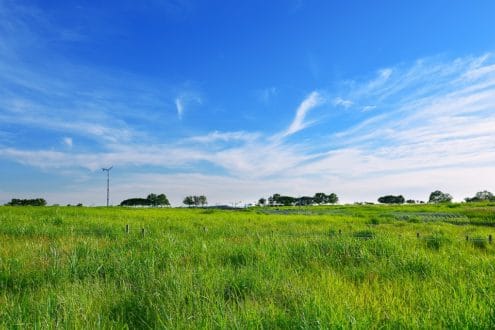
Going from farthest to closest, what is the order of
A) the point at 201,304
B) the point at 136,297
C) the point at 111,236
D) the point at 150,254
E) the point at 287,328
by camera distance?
the point at 111,236 → the point at 150,254 → the point at 136,297 → the point at 201,304 → the point at 287,328

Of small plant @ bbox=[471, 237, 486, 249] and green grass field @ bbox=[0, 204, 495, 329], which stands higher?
green grass field @ bbox=[0, 204, 495, 329]

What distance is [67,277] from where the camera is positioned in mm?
5613

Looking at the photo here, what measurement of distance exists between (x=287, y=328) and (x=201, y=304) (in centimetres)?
116

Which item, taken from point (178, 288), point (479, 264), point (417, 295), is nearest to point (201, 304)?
point (178, 288)

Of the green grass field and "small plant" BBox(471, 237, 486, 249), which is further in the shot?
"small plant" BBox(471, 237, 486, 249)

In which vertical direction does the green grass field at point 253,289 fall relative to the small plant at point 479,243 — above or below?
above

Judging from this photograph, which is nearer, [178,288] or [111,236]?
[178,288]

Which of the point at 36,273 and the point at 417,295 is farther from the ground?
the point at 36,273

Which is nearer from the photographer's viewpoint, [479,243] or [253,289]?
[253,289]

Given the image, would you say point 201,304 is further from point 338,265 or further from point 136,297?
point 338,265

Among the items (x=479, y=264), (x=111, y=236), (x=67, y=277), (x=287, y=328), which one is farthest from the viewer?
(x=111, y=236)

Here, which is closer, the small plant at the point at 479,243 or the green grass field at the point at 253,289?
the green grass field at the point at 253,289

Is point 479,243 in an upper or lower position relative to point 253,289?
lower

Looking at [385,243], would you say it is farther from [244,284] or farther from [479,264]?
[244,284]
